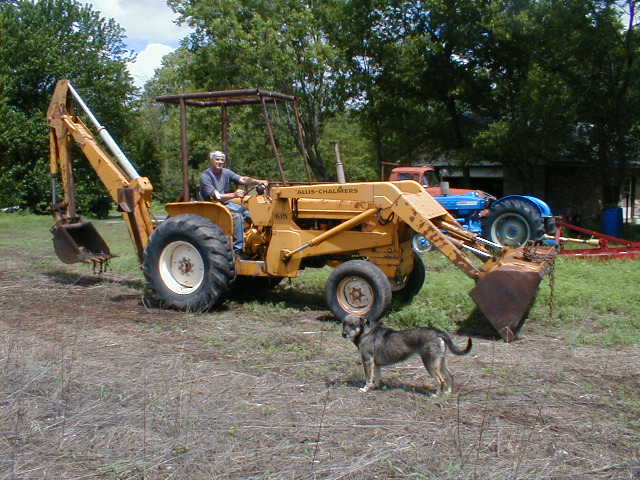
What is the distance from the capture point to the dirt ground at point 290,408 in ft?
12.7

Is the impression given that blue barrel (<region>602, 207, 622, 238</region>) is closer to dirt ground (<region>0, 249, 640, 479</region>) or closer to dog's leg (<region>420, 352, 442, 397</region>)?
dirt ground (<region>0, 249, 640, 479</region>)

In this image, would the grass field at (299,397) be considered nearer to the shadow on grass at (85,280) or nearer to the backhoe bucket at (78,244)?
the backhoe bucket at (78,244)

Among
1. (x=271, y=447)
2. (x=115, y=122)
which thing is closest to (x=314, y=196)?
(x=271, y=447)

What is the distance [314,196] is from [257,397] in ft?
11.6

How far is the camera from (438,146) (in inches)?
867

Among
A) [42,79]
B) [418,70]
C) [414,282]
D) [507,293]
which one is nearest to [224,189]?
[414,282]

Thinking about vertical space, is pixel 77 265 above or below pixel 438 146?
below

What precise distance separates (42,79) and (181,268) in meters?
23.5

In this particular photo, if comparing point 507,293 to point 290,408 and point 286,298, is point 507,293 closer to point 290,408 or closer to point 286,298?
point 290,408

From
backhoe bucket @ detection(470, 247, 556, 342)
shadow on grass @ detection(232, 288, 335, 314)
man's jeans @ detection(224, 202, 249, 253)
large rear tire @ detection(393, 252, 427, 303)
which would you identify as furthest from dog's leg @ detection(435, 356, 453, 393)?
man's jeans @ detection(224, 202, 249, 253)

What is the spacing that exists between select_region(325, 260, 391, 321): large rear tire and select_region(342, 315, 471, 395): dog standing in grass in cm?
180

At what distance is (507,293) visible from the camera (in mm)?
6574

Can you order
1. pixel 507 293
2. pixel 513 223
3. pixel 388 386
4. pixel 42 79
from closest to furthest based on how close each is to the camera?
pixel 388 386 → pixel 507 293 → pixel 513 223 → pixel 42 79

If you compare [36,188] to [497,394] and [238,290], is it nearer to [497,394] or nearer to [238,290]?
[238,290]
